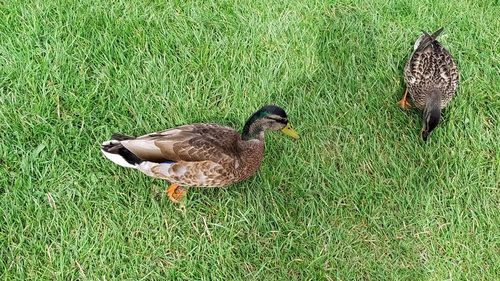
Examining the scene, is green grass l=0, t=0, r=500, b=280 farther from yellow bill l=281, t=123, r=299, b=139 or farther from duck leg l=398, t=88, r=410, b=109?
yellow bill l=281, t=123, r=299, b=139

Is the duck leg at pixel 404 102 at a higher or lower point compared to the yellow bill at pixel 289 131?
lower

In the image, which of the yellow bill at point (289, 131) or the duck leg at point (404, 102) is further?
the duck leg at point (404, 102)

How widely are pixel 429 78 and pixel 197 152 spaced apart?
185cm

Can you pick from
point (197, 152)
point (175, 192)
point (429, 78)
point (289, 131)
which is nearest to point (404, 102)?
point (429, 78)

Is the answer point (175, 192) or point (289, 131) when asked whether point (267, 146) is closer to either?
point (289, 131)

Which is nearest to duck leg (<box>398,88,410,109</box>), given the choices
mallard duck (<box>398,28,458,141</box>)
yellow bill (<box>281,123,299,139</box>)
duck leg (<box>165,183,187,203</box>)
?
mallard duck (<box>398,28,458,141</box>)

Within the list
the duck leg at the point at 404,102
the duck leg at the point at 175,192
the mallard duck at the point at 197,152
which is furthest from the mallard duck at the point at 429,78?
the duck leg at the point at 175,192

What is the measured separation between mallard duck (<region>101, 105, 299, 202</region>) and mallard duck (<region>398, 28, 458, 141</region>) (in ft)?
3.73

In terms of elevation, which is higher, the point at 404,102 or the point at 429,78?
the point at 429,78

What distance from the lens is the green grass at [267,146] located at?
9.52 feet

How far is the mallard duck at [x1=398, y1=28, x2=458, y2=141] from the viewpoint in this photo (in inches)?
136

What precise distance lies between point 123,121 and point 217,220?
0.91m

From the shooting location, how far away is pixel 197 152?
284 cm

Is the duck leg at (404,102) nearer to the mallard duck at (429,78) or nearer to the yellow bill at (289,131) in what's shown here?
the mallard duck at (429,78)
